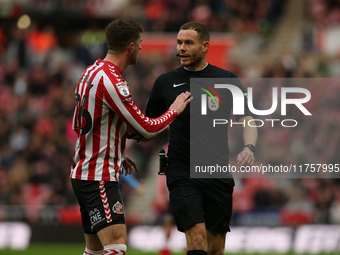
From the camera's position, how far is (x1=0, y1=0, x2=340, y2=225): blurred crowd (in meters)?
13.7

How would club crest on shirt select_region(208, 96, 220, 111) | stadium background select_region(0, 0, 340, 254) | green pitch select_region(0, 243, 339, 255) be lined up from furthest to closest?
stadium background select_region(0, 0, 340, 254), green pitch select_region(0, 243, 339, 255), club crest on shirt select_region(208, 96, 220, 111)

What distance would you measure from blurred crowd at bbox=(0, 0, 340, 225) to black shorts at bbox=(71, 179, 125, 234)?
26.9 feet

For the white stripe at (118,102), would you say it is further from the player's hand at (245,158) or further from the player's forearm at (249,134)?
the player's forearm at (249,134)

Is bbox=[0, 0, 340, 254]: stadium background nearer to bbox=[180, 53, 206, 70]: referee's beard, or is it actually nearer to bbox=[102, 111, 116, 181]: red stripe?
bbox=[180, 53, 206, 70]: referee's beard

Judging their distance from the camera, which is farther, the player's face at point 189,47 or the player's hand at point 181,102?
the player's face at point 189,47

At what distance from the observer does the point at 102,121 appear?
18.8ft

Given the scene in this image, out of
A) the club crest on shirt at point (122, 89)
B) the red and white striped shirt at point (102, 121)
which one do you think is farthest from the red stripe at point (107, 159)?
the club crest on shirt at point (122, 89)

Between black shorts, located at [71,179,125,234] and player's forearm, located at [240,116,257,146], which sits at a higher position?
player's forearm, located at [240,116,257,146]

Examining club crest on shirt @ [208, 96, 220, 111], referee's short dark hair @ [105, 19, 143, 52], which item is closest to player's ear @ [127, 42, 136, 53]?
referee's short dark hair @ [105, 19, 143, 52]

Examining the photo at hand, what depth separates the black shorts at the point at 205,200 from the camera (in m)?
6.21

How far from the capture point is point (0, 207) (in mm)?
14180

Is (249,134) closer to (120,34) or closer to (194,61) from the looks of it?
(194,61)

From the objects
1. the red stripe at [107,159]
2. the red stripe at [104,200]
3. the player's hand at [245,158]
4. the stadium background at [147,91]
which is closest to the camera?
the red stripe at [104,200]

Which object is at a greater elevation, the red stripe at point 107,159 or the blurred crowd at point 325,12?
the blurred crowd at point 325,12
